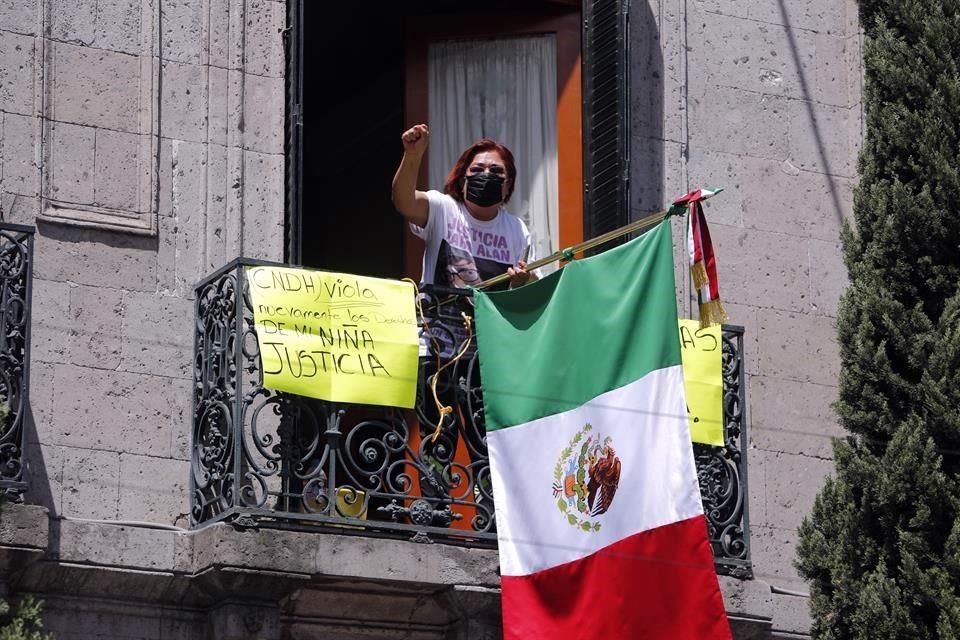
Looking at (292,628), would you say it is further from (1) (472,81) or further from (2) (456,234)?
Answer: (1) (472,81)

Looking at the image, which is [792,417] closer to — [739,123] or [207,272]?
[739,123]

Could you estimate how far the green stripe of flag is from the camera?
11.3 m

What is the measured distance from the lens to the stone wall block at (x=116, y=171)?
1173cm

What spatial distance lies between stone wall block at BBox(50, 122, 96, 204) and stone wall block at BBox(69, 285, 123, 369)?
448 millimetres

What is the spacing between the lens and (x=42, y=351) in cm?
1139

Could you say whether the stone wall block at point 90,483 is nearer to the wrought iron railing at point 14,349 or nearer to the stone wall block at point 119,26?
the wrought iron railing at point 14,349

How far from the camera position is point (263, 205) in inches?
476

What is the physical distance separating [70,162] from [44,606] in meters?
2.12

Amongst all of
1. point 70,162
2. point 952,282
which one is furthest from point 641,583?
point 70,162

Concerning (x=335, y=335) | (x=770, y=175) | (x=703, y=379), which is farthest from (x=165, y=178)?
(x=770, y=175)

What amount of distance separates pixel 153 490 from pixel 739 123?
3.87m

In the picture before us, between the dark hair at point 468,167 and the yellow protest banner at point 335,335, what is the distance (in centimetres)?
81

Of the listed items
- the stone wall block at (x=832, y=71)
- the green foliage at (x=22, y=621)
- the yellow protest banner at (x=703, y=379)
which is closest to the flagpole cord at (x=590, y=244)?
the yellow protest banner at (x=703, y=379)

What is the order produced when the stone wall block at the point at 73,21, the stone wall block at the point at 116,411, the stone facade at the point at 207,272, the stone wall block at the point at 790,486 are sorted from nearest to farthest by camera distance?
the stone facade at the point at 207,272 < the stone wall block at the point at 116,411 < the stone wall block at the point at 73,21 < the stone wall block at the point at 790,486
